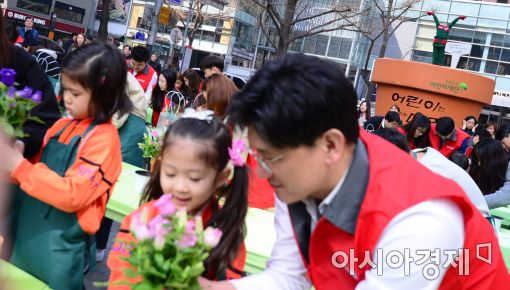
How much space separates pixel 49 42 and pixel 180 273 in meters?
11.1

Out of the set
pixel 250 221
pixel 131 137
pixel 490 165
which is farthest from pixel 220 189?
pixel 490 165

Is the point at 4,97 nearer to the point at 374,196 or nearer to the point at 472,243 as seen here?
the point at 374,196

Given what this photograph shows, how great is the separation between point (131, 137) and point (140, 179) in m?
1.00

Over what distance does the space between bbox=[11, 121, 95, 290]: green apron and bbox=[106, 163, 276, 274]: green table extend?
1.51ft

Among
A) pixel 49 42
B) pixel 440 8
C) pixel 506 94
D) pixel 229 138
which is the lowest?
pixel 229 138

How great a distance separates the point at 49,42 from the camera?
11242 mm

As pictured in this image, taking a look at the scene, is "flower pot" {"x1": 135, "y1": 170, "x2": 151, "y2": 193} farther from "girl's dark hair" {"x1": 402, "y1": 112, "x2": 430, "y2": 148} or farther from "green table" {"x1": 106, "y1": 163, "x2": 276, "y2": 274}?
"girl's dark hair" {"x1": 402, "y1": 112, "x2": 430, "y2": 148}

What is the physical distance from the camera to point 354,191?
147cm

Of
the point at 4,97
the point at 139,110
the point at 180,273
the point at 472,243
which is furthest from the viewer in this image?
the point at 139,110

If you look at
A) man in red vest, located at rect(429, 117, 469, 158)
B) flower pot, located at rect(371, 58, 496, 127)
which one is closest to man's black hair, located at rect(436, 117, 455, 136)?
man in red vest, located at rect(429, 117, 469, 158)

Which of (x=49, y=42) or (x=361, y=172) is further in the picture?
(x=49, y=42)

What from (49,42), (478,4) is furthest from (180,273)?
(478,4)

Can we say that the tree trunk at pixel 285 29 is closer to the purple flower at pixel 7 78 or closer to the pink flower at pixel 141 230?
the purple flower at pixel 7 78

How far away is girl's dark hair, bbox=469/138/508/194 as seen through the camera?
485 centimetres
